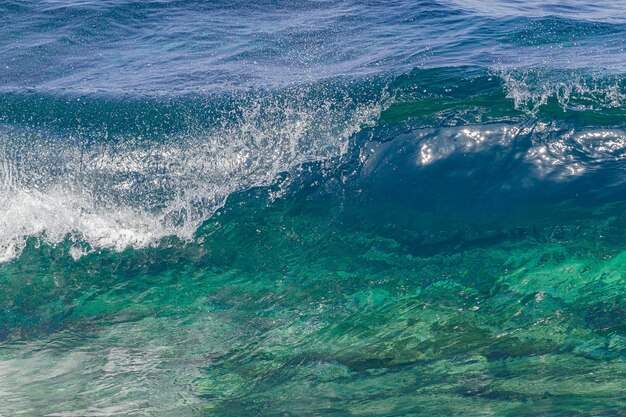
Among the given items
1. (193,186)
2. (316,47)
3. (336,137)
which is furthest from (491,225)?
(316,47)

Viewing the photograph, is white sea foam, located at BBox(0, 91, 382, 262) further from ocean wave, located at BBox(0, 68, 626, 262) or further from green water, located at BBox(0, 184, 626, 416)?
green water, located at BBox(0, 184, 626, 416)

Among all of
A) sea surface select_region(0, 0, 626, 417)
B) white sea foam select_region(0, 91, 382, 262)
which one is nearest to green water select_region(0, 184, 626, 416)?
sea surface select_region(0, 0, 626, 417)

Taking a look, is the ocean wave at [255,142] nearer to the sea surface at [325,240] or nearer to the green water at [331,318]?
the sea surface at [325,240]

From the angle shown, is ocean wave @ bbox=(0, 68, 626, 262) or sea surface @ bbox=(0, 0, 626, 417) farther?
ocean wave @ bbox=(0, 68, 626, 262)

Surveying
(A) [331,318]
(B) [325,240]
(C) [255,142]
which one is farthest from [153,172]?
(A) [331,318]

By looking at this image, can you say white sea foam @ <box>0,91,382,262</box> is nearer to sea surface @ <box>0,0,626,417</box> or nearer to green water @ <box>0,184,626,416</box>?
sea surface @ <box>0,0,626,417</box>

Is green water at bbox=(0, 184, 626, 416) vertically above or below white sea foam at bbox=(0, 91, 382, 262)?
below

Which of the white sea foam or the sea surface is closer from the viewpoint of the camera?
the sea surface

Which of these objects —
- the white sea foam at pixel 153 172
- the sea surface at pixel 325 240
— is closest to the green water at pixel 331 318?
the sea surface at pixel 325 240

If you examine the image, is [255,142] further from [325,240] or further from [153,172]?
[325,240]
